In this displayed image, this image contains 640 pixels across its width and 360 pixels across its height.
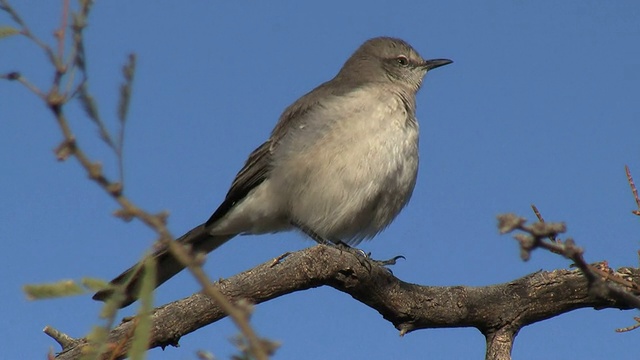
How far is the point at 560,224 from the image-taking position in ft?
3.87

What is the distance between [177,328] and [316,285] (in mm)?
925

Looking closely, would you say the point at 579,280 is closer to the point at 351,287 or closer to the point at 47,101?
the point at 351,287

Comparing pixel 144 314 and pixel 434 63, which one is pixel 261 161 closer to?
pixel 434 63

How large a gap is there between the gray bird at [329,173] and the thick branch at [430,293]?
1.34m

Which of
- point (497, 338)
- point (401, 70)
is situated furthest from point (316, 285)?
point (401, 70)

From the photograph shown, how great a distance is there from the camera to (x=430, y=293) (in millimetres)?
5426

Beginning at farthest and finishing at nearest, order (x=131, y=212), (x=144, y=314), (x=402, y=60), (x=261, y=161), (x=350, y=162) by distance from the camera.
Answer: (x=402, y=60) < (x=261, y=161) < (x=350, y=162) < (x=144, y=314) < (x=131, y=212)

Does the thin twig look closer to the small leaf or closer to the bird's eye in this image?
the small leaf

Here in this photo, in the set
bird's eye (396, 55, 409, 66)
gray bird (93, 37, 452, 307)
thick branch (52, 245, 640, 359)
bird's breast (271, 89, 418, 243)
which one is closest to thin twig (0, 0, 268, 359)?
thick branch (52, 245, 640, 359)

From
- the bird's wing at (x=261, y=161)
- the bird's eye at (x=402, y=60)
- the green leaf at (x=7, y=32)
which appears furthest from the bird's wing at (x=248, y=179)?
the green leaf at (x=7, y=32)

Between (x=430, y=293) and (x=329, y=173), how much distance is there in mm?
1496

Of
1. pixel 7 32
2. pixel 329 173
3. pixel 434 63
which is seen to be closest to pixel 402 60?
pixel 434 63

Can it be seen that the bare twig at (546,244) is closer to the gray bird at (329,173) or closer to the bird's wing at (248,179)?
the gray bird at (329,173)

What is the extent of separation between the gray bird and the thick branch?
1343 mm
